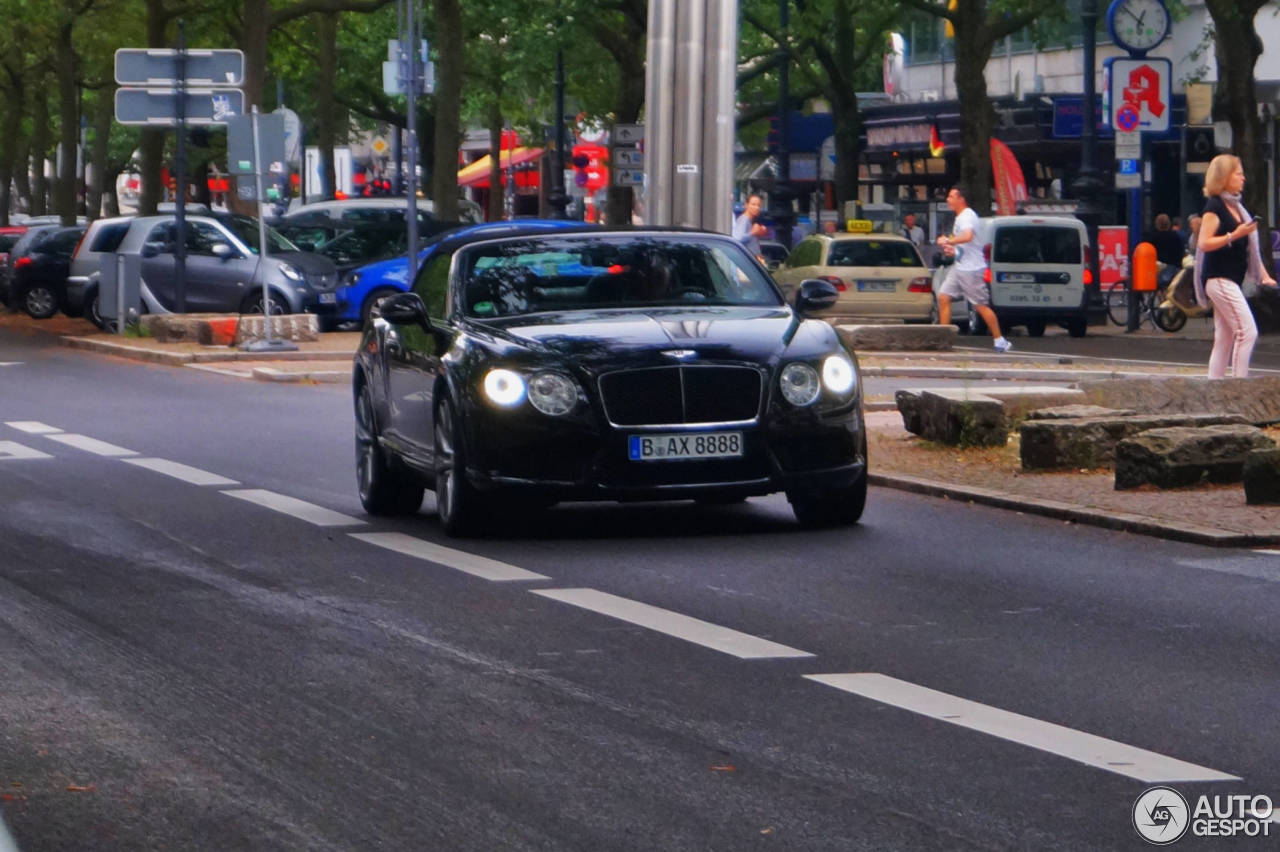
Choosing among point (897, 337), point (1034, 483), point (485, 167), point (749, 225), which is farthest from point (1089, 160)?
point (485, 167)

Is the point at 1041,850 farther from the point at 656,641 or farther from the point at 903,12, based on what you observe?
the point at 903,12

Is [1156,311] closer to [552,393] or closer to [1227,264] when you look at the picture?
[1227,264]

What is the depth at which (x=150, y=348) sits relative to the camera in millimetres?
29109

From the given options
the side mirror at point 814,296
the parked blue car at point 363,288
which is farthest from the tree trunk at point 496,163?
the side mirror at point 814,296

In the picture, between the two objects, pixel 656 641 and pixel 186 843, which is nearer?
pixel 186 843

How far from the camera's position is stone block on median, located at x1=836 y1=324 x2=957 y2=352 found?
87.1 feet

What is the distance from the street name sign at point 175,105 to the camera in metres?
30.1

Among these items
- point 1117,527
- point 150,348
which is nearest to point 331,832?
point 1117,527

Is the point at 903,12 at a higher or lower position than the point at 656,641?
higher

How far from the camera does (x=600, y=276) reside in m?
12.1

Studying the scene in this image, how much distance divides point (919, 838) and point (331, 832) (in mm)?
1249

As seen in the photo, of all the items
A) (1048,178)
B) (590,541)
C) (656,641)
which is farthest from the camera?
(1048,178)

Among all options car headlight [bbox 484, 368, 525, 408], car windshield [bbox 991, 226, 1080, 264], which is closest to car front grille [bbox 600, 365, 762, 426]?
car headlight [bbox 484, 368, 525, 408]

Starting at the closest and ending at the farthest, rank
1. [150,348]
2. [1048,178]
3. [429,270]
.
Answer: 1. [429,270]
2. [150,348]
3. [1048,178]
